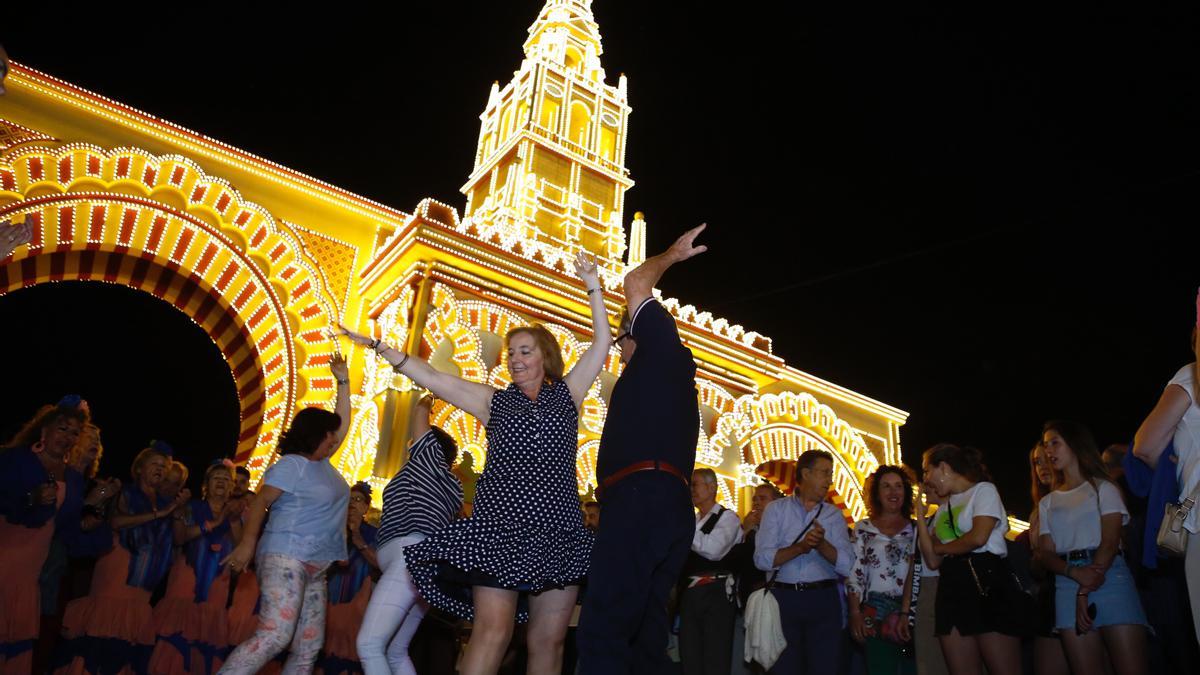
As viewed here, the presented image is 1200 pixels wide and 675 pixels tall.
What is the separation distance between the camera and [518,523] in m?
3.21

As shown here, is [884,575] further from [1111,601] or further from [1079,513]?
[1111,601]

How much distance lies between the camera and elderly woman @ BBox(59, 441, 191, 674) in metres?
5.55

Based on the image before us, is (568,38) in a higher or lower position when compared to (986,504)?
higher

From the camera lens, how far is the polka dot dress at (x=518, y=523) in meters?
3.10

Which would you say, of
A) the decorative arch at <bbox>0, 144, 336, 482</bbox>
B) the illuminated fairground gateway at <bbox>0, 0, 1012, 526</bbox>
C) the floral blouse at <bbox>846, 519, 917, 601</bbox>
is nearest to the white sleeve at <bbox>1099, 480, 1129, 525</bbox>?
the floral blouse at <bbox>846, 519, 917, 601</bbox>

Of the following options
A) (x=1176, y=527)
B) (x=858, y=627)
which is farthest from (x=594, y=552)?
(x=858, y=627)

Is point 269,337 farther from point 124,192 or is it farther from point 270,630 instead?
point 270,630

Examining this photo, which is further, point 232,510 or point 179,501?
point 232,510

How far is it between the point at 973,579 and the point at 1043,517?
0.56 m

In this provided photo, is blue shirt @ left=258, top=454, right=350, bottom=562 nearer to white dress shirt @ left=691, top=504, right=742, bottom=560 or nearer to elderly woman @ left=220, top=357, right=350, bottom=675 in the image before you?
elderly woman @ left=220, top=357, right=350, bottom=675

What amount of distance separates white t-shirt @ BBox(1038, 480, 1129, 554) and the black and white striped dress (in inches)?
127

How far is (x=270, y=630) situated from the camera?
417cm

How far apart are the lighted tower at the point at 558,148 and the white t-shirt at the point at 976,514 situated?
9591 millimetres

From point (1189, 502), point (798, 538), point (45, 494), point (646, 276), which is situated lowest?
point (1189, 502)
